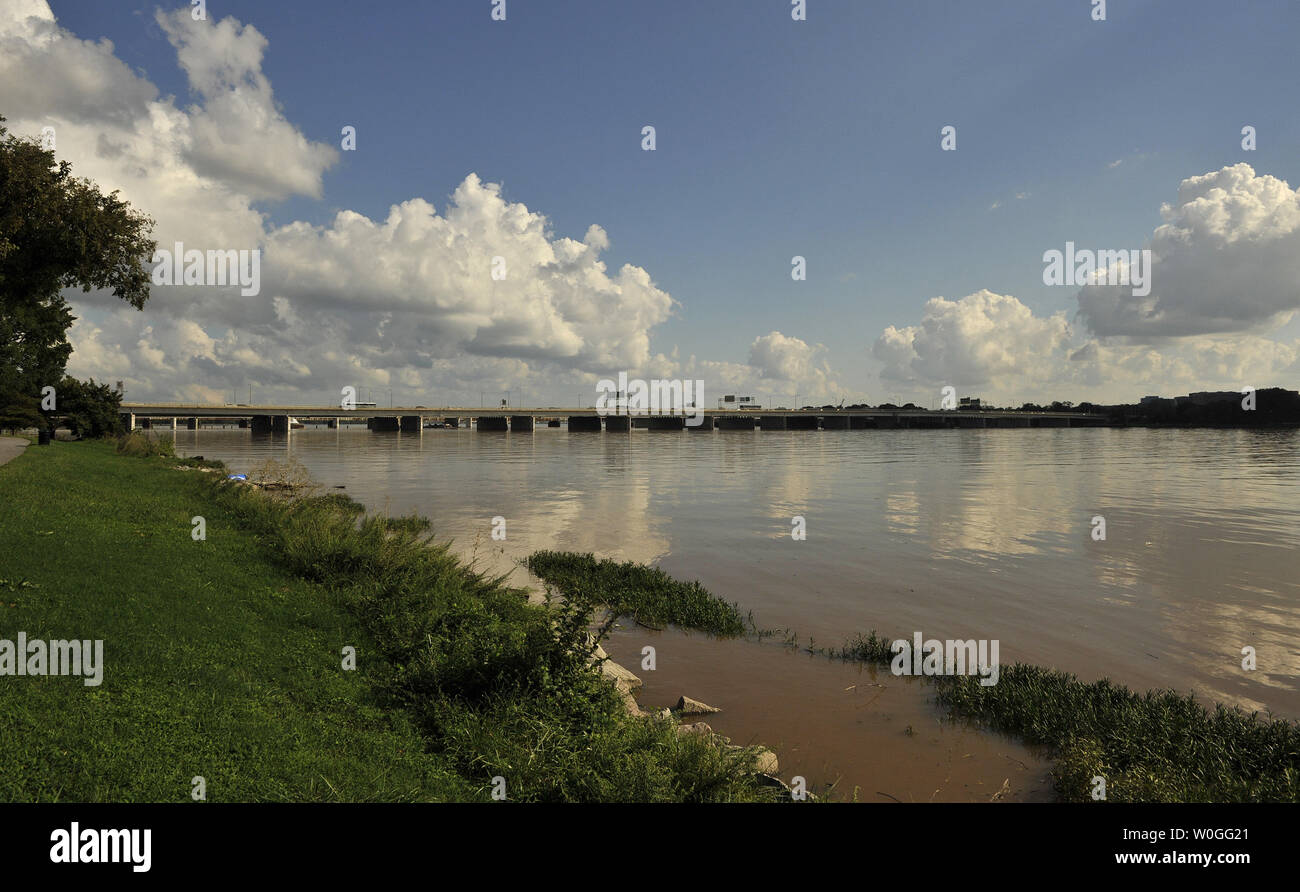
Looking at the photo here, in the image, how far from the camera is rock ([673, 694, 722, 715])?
32.7ft

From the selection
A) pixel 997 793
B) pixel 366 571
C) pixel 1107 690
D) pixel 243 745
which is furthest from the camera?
pixel 366 571

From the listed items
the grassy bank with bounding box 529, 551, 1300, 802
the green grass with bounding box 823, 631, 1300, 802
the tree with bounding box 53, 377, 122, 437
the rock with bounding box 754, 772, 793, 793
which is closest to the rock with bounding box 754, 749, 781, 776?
the rock with bounding box 754, 772, 793, 793

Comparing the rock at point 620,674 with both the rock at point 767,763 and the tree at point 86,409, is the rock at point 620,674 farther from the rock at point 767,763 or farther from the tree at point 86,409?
the tree at point 86,409

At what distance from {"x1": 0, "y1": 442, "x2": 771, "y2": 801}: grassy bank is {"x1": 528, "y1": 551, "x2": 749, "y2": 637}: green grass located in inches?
127

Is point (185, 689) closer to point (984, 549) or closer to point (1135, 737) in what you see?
point (1135, 737)

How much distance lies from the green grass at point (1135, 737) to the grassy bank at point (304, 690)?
14.6ft

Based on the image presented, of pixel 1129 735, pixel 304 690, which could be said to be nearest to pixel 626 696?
pixel 304 690

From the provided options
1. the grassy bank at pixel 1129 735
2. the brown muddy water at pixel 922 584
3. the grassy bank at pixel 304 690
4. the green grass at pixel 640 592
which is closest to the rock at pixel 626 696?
the grassy bank at pixel 304 690

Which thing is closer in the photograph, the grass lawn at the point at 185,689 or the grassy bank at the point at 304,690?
the grass lawn at the point at 185,689

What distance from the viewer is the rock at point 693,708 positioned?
32.7 ft

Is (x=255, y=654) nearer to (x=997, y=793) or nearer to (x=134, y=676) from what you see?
(x=134, y=676)

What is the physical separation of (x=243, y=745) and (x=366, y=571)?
7.54 metres
